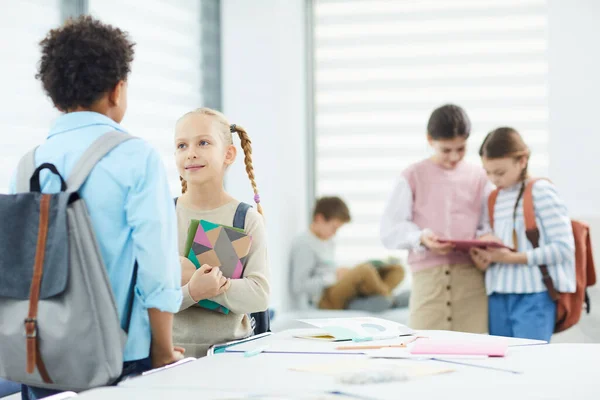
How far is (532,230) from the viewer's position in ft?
10.1

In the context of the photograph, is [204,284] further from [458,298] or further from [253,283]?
[458,298]

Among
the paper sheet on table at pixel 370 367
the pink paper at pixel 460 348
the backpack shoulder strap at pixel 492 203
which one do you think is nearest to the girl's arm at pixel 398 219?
the backpack shoulder strap at pixel 492 203

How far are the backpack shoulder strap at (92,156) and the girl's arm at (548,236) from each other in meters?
1.89

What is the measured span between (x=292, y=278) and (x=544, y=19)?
2333 mm

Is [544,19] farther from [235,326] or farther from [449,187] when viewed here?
[235,326]

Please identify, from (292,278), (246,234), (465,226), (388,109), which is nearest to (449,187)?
(465,226)

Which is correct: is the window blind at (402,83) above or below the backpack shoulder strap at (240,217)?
above

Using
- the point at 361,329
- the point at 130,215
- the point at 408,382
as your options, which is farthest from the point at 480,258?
the point at 130,215

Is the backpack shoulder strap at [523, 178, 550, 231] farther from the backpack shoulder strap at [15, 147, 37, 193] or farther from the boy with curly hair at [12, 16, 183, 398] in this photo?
the backpack shoulder strap at [15, 147, 37, 193]

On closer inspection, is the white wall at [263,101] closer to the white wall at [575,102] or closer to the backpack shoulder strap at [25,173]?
the white wall at [575,102]

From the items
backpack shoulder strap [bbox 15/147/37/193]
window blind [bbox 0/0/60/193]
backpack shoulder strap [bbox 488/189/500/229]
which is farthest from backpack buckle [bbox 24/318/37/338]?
backpack shoulder strap [bbox 488/189/500/229]

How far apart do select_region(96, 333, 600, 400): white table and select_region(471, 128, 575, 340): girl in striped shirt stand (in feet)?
4.18

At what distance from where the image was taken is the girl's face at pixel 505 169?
3.10 m

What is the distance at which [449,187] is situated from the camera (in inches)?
129
